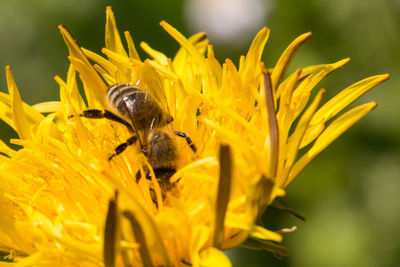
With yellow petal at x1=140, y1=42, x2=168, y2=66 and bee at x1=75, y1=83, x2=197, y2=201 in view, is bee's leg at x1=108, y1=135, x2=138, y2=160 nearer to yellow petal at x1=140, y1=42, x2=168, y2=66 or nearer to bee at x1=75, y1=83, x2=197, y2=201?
bee at x1=75, y1=83, x2=197, y2=201

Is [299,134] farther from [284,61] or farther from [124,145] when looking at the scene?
[124,145]

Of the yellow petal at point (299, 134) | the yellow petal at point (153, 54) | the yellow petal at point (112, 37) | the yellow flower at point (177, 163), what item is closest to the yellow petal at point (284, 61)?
the yellow flower at point (177, 163)

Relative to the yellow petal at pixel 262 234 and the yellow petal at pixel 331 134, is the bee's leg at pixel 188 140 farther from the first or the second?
the yellow petal at pixel 262 234

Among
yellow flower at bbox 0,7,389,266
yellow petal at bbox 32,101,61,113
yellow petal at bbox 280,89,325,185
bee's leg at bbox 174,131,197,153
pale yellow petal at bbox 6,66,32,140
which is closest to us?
yellow flower at bbox 0,7,389,266

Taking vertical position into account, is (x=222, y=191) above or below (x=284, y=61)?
below

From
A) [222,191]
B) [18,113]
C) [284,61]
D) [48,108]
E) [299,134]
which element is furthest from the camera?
[48,108]

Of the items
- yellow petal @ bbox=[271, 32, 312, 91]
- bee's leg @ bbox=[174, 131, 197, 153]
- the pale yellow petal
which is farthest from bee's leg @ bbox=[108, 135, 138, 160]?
yellow petal @ bbox=[271, 32, 312, 91]

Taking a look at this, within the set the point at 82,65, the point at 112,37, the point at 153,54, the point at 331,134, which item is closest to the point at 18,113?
the point at 82,65

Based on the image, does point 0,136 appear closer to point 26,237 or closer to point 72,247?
point 26,237
